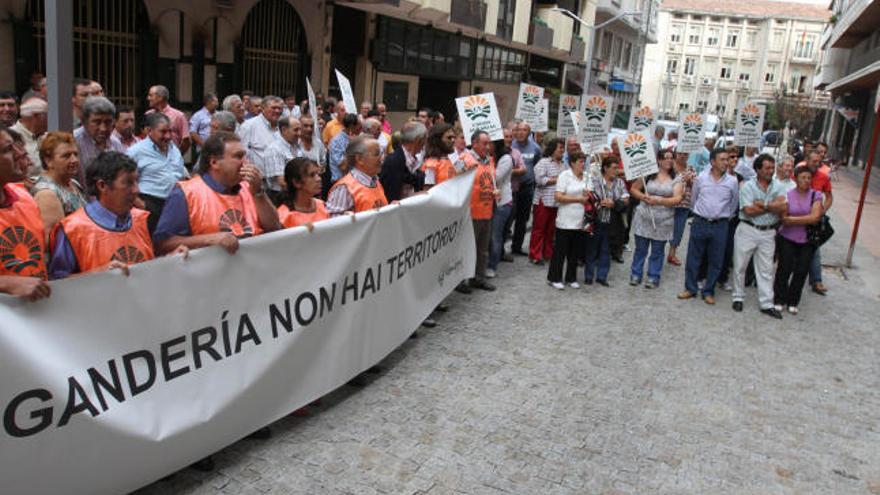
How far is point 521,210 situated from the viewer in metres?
10.2

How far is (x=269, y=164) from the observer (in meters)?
8.14

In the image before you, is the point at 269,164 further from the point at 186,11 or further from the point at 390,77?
the point at 390,77

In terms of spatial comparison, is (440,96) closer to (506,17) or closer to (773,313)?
(506,17)

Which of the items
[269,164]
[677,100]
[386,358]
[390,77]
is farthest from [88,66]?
[677,100]

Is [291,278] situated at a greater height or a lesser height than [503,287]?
greater

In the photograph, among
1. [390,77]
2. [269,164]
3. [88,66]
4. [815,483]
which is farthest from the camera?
[390,77]

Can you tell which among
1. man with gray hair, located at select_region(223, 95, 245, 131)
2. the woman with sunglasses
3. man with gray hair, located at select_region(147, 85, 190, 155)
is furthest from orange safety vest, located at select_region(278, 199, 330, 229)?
man with gray hair, located at select_region(223, 95, 245, 131)

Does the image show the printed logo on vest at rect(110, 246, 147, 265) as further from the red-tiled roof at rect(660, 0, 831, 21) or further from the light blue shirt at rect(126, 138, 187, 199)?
the red-tiled roof at rect(660, 0, 831, 21)

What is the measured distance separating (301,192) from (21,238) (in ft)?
6.16

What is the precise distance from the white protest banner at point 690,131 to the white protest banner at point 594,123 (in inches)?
106

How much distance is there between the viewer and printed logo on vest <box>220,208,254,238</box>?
427 centimetres

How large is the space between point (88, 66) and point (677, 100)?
94.4 meters

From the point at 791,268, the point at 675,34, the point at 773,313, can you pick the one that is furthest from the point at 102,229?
the point at 675,34

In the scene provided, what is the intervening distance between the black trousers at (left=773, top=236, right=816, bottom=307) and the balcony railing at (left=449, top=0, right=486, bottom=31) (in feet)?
54.5
